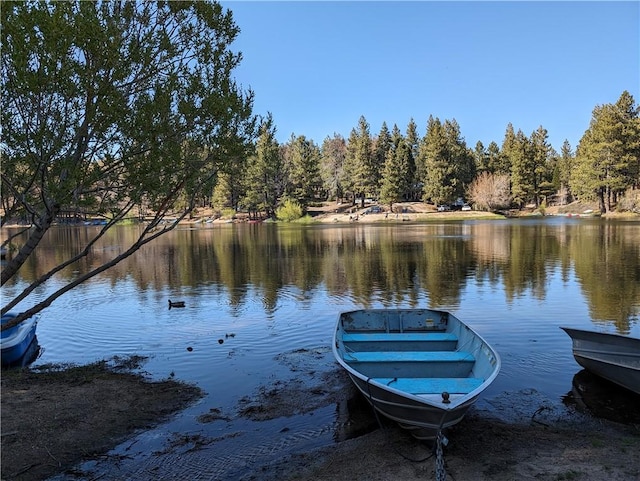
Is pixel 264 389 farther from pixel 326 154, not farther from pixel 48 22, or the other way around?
pixel 326 154

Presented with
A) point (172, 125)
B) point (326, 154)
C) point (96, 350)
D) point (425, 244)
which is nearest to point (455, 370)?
point (172, 125)

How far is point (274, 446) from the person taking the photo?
318 inches

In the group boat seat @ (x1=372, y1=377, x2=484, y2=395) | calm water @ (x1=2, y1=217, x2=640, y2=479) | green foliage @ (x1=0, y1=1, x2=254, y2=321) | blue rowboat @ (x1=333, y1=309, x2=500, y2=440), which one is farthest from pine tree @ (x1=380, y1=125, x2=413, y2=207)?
green foliage @ (x1=0, y1=1, x2=254, y2=321)

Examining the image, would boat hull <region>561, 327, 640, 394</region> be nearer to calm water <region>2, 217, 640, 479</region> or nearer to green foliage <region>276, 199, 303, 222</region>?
calm water <region>2, 217, 640, 479</region>

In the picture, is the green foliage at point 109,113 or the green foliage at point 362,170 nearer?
the green foliage at point 109,113

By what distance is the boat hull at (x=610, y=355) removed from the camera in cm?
933

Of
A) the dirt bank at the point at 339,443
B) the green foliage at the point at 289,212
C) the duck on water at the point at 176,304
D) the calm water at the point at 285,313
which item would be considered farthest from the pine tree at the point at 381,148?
the dirt bank at the point at 339,443

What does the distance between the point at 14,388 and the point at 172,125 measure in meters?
7.71

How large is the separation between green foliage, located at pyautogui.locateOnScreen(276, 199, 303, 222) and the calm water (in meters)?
56.7

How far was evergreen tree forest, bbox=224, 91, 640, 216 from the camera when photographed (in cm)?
8800

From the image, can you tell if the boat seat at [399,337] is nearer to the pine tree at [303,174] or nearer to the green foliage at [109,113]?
the green foliage at [109,113]

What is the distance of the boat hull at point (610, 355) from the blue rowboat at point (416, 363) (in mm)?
2460

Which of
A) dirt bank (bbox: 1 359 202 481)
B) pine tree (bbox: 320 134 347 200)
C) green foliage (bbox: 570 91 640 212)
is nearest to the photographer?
dirt bank (bbox: 1 359 202 481)

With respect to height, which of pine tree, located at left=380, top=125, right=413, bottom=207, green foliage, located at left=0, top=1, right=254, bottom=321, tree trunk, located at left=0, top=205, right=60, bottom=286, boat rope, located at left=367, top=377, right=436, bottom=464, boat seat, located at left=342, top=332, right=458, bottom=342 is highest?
pine tree, located at left=380, top=125, right=413, bottom=207
